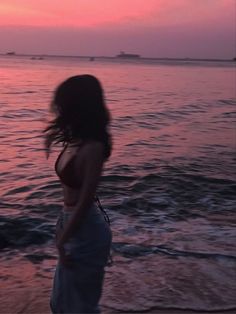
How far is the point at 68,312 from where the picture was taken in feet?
11.2

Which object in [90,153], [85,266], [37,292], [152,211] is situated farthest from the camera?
[152,211]

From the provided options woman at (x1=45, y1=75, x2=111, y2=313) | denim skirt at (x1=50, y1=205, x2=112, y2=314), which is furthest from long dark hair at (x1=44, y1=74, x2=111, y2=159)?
denim skirt at (x1=50, y1=205, x2=112, y2=314)

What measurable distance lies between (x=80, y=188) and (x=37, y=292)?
2584mm

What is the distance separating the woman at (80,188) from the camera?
3150 millimetres

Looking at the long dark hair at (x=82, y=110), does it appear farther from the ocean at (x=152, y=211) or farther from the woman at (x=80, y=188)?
the ocean at (x=152, y=211)

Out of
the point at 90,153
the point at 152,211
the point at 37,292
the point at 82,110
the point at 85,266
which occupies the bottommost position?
the point at 152,211

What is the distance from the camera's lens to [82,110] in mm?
3164

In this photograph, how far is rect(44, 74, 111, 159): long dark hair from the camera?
10.3 feet

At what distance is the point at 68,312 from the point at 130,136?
15.3m

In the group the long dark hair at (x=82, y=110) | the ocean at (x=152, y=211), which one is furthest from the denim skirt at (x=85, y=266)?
the ocean at (x=152, y=211)

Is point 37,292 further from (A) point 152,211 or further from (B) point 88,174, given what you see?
(A) point 152,211

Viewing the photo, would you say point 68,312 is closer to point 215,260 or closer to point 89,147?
point 89,147

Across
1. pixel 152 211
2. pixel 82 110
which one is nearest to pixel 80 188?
pixel 82 110

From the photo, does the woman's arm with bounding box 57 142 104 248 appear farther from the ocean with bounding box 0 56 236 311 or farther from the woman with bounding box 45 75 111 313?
the ocean with bounding box 0 56 236 311
